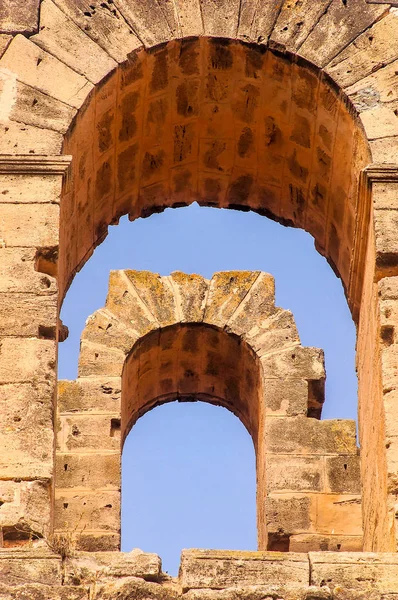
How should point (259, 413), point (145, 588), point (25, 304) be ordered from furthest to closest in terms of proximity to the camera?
point (259, 413) → point (25, 304) → point (145, 588)

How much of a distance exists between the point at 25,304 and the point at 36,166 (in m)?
1.09

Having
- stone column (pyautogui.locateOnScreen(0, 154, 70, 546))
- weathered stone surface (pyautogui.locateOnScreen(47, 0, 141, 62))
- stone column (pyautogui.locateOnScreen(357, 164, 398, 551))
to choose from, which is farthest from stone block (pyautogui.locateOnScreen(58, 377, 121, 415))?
weathered stone surface (pyautogui.locateOnScreen(47, 0, 141, 62))

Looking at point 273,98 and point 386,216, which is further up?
Answer: point 273,98

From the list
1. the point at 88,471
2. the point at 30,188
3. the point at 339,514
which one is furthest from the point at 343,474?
the point at 30,188

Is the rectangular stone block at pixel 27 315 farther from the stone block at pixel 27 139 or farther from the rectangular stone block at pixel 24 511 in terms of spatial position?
the stone block at pixel 27 139

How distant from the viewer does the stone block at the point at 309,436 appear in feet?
40.0

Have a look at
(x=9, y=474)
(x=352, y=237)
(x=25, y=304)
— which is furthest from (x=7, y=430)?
(x=352, y=237)

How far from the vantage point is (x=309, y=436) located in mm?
12328

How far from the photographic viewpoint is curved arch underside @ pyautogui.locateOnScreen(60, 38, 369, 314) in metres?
11.3

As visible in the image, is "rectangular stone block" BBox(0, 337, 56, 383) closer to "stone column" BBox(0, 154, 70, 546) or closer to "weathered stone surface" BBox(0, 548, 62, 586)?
"stone column" BBox(0, 154, 70, 546)

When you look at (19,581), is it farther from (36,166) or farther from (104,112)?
(104,112)

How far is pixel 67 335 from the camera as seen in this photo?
39.0 ft

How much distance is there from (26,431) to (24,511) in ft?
1.72

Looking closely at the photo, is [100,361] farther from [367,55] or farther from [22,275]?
[367,55]
